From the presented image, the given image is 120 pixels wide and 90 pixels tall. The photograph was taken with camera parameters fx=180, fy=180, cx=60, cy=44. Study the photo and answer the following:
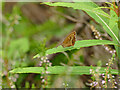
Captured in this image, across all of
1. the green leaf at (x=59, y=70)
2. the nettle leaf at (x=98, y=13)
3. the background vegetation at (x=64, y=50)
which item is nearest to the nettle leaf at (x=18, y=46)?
the background vegetation at (x=64, y=50)

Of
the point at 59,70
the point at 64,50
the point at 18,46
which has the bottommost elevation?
the point at 59,70

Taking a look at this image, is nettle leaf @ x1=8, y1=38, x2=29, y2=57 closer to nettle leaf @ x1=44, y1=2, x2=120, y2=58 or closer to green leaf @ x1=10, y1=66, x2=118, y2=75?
green leaf @ x1=10, y1=66, x2=118, y2=75

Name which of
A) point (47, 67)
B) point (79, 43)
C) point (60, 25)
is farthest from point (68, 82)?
point (60, 25)

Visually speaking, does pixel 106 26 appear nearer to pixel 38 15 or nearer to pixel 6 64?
pixel 6 64

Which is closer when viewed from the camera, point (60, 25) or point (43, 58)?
point (43, 58)

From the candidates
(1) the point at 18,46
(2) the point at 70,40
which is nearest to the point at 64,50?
(2) the point at 70,40

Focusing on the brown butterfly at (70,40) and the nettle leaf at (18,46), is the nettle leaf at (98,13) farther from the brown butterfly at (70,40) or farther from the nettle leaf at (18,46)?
the nettle leaf at (18,46)

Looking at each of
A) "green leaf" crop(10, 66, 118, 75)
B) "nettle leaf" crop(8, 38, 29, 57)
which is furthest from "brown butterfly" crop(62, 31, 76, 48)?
"nettle leaf" crop(8, 38, 29, 57)

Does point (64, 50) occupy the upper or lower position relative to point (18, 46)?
lower

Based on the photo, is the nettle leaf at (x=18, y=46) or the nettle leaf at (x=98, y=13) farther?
the nettle leaf at (x=18, y=46)

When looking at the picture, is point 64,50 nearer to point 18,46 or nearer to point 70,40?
point 70,40

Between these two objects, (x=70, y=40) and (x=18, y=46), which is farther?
(x=18, y=46)
